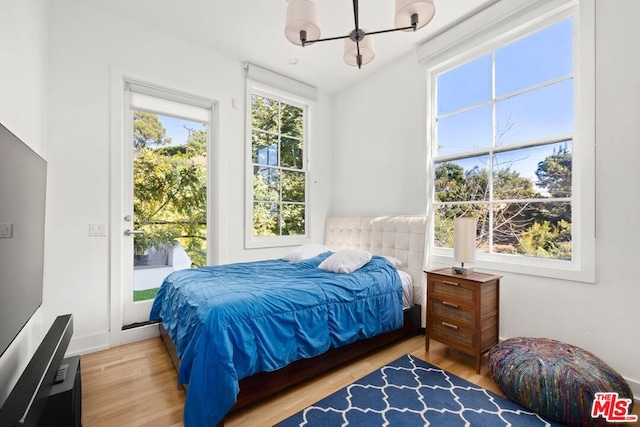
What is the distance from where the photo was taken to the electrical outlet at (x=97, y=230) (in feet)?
8.25

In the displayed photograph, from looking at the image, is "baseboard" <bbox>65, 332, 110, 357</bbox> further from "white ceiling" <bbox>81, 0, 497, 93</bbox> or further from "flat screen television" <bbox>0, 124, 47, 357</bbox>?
"white ceiling" <bbox>81, 0, 497, 93</bbox>

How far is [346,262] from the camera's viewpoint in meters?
2.57

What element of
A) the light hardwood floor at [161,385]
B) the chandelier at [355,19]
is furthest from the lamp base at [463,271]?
the chandelier at [355,19]

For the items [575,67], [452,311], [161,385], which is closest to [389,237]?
[452,311]

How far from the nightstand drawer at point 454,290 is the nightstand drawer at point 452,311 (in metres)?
0.05

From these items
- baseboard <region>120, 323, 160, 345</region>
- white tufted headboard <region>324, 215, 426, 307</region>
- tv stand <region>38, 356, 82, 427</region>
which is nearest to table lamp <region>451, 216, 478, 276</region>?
white tufted headboard <region>324, 215, 426, 307</region>

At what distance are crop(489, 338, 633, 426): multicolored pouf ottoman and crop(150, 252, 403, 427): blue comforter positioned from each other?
0.89 m

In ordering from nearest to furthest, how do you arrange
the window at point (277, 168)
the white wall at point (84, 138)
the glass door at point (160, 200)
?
1. the white wall at point (84, 138)
2. the glass door at point (160, 200)
3. the window at point (277, 168)

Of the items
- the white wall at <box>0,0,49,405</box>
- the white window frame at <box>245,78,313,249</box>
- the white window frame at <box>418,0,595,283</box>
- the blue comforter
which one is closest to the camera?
the white wall at <box>0,0,49,405</box>

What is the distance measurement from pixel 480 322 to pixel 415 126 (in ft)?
6.68

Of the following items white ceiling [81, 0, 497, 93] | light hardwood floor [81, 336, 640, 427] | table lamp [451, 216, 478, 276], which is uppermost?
white ceiling [81, 0, 497, 93]

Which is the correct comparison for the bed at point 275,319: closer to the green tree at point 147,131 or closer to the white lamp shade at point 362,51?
the green tree at point 147,131

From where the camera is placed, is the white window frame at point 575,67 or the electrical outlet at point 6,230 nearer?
the electrical outlet at point 6,230

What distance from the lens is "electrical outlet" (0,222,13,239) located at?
901 mm
